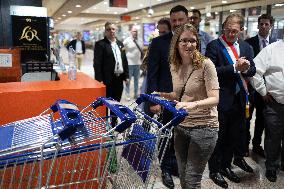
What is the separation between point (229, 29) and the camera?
113 inches

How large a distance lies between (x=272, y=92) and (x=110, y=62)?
2499 millimetres

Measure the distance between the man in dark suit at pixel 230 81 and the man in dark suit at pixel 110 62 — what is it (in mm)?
2073

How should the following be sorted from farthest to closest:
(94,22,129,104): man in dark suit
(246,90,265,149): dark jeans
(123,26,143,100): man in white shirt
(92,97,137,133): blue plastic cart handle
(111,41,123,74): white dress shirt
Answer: (123,26,143,100): man in white shirt
(111,41,123,74): white dress shirt
(94,22,129,104): man in dark suit
(246,90,265,149): dark jeans
(92,97,137,133): blue plastic cart handle

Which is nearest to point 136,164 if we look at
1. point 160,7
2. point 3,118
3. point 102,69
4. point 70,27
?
point 3,118

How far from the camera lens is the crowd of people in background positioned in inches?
81.1

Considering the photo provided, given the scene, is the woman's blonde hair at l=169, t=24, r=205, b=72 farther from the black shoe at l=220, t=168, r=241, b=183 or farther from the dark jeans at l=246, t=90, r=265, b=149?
the dark jeans at l=246, t=90, r=265, b=149

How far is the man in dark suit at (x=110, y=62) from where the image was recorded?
15.3 feet

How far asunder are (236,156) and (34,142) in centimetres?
281

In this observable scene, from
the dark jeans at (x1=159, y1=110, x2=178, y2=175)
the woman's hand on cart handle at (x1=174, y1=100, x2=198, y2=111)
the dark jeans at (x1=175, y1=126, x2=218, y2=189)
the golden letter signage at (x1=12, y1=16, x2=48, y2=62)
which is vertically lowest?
the dark jeans at (x1=159, y1=110, x2=178, y2=175)

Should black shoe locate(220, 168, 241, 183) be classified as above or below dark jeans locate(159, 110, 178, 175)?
below

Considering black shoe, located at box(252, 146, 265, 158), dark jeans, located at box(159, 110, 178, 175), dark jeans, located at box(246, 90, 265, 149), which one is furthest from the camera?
black shoe, located at box(252, 146, 265, 158)

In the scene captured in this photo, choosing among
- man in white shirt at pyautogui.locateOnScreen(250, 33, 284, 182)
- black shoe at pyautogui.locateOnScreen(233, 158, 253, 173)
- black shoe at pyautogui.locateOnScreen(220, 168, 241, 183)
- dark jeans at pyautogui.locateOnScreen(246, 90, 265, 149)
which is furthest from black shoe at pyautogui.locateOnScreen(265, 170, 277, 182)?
dark jeans at pyautogui.locateOnScreen(246, 90, 265, 149)

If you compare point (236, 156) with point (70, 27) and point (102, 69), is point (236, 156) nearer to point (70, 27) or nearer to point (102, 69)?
point (102, 69)

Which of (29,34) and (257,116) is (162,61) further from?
(29,34)
